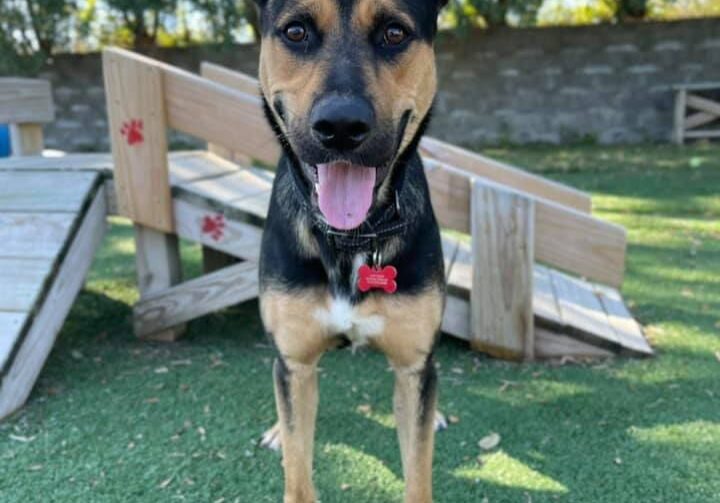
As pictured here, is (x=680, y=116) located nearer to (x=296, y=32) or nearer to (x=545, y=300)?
(x=545, y=300)

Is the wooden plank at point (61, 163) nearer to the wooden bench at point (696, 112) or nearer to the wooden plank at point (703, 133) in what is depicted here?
the wooden bench at point (696, 112)

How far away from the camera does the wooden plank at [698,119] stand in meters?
12.1

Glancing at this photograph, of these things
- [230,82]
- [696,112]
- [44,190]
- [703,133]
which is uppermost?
[230,82]

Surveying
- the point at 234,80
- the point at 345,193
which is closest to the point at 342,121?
the point at 345,193

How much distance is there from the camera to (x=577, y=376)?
3.79 m

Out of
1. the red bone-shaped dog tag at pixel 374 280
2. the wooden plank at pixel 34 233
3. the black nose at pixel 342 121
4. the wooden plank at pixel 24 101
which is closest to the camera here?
the black nose at pixel 342 121

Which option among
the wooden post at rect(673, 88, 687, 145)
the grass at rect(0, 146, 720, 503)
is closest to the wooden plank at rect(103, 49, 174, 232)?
the grass at rect(0, 146, 720, 503)

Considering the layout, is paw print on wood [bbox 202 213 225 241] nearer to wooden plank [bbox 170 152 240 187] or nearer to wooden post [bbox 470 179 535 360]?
wooden plank [bbox 170 152 240 187]

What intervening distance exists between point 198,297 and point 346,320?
6.39ft

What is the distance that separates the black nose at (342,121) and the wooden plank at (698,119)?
12213 mm

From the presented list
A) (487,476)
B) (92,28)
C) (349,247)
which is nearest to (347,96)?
(349,247)

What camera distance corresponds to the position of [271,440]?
3172 mm

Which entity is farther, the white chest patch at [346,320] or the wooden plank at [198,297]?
the wooden plank at [198,297]

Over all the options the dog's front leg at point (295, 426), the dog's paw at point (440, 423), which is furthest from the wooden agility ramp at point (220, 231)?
the dog's front leg at point (295, 426)
